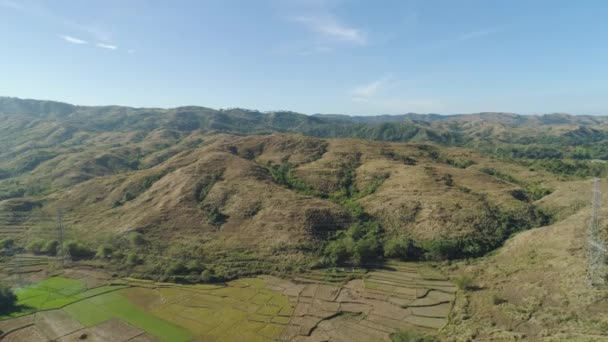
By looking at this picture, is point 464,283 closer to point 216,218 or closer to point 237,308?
point 237,308

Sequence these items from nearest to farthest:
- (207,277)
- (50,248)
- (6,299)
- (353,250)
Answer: (6,299) < (207,277) < (353,250) < (50,248)

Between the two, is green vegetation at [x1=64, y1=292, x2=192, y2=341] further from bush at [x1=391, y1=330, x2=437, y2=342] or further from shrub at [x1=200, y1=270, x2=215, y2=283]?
bush at [x1=391, y1=330, x2=437, y2=342]

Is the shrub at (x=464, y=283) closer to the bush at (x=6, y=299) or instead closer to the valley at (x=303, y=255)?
the valley at (x=303, y=255)

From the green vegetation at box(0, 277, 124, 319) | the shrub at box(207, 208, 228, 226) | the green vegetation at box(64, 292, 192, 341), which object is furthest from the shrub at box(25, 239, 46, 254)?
the shrub at box(207, 208, 228, 226)

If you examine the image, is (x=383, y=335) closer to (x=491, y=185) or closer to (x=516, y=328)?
(x=516, y=328)

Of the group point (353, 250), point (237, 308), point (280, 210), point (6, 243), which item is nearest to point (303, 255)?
point (353, 250)

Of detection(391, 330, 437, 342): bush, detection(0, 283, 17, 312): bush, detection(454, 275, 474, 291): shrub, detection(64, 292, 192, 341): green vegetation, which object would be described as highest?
detection(454, 275, 474, 291): shrub

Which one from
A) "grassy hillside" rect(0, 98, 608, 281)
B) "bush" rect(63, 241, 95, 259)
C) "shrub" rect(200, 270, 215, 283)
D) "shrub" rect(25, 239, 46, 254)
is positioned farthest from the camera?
"shrub" rect(25, 239, 46, 254)

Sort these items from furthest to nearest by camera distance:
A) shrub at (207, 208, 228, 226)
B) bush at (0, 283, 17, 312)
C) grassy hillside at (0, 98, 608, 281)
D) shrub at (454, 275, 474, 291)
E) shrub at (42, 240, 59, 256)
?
shrub at (207, 208, 228, 226) → shrub at (42, 240, 59, 256) → grassy hillside at (0, 98, 608, 281) → shrub at (454, 275, 474, 291) → bush at (0, 283, 17, 312)
